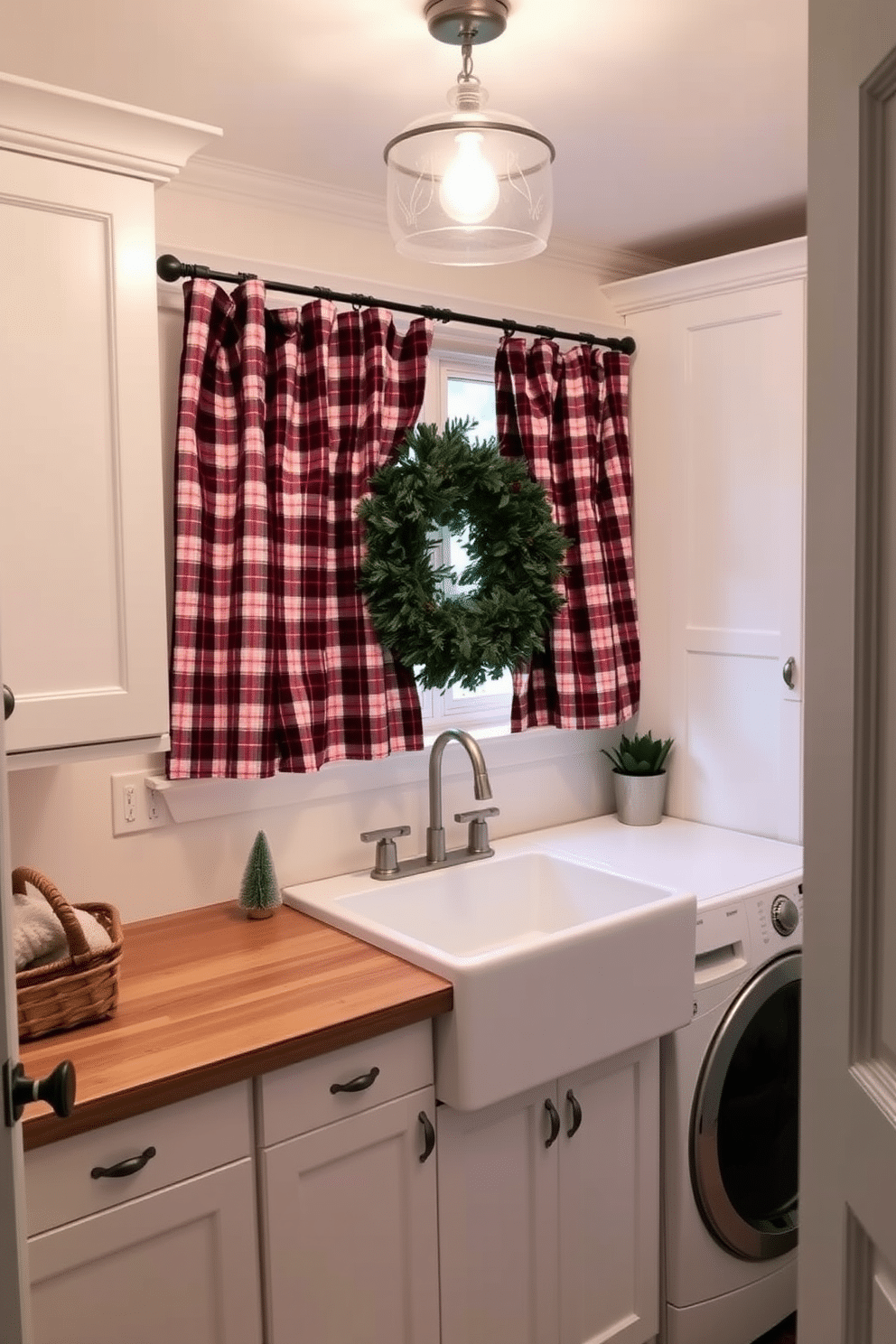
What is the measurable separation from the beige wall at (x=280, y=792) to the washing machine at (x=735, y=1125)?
692 mm

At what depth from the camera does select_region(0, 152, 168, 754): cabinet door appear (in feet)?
5.45

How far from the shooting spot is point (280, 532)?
2.35 metres

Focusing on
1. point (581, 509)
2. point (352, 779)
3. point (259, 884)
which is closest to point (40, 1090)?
point (259, 884)

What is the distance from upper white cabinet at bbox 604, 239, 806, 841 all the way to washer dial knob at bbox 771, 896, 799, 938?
11.7 inches

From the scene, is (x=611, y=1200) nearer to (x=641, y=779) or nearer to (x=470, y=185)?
(x=641, y=779)

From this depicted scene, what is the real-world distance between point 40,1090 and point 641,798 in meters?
2.17

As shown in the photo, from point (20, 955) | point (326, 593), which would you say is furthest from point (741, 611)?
point (20, 955)

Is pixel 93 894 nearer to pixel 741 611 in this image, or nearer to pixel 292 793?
pixel 292 793

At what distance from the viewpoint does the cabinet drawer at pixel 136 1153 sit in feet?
4.89

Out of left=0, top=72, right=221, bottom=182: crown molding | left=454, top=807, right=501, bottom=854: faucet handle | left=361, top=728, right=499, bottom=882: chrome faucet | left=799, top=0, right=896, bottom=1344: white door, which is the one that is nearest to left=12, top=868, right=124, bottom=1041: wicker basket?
left=361, top=728, right=499, bottom=882: chrome faucet

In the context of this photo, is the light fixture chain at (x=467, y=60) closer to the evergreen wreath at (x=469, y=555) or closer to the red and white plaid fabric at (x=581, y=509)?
the evergreen wreath at (x=469, y=555)

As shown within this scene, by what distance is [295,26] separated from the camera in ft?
5.59

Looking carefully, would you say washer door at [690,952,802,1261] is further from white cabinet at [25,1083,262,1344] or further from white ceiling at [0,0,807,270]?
white ceiling at [0,0,807,270]

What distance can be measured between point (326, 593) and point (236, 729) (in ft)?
1.19
